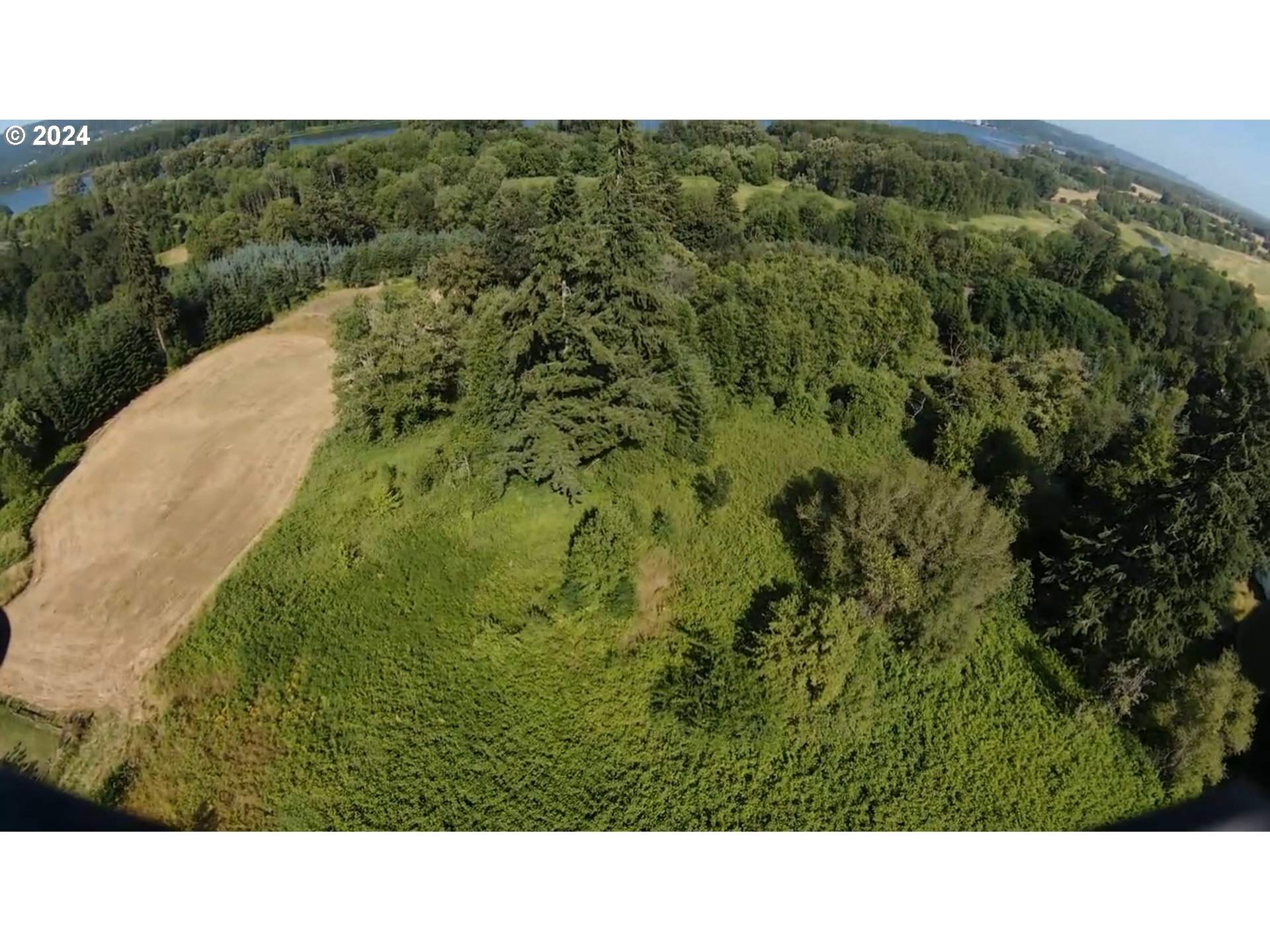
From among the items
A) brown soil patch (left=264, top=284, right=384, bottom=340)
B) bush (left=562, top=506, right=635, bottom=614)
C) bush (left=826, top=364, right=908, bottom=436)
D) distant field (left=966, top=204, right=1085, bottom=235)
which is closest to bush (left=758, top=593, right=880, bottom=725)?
bush (left=562, top=506, right=635, bottom=614)

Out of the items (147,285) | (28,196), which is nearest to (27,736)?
(28,196)

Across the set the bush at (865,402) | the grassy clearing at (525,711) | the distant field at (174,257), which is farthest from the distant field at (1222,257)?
the distant field at (174,257)

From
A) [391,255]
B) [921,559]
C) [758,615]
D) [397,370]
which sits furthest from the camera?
[391,255]

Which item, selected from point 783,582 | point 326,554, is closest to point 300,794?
point 326,554

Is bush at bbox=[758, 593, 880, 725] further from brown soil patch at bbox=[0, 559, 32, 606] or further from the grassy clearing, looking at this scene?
brown soil patch at bbox=[0, 559, 32, 606]

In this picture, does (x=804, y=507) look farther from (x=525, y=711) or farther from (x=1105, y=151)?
(x=1105, y=151)
